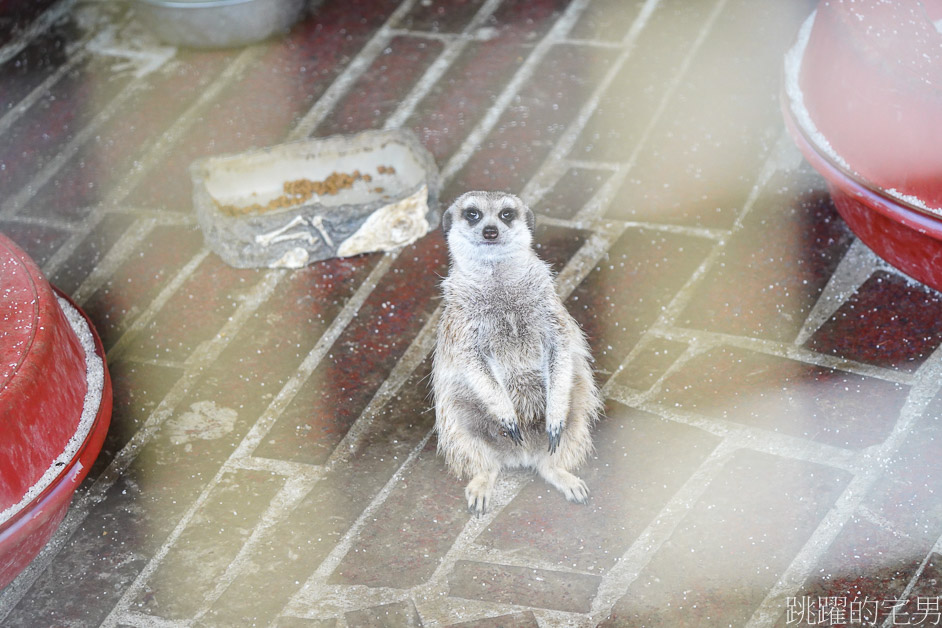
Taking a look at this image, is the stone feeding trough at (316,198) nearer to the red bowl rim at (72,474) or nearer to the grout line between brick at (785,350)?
the red bowl rim at (72,474)

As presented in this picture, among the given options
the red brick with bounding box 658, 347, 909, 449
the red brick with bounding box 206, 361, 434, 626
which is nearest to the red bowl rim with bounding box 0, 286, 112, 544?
the red brick with bounding box 206, 361, 434, 626

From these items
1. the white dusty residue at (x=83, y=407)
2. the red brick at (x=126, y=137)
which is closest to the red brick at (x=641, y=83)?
the red brick at (x=126, y=137)

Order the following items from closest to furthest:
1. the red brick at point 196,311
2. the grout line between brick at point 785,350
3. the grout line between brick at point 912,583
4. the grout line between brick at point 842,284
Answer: the grout line between brick at point 912,583, the grout line between brick at point 785,350, the grout line between brick at point 842,284, the red brick at point 196,311

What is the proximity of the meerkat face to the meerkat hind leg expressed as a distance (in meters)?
0.47

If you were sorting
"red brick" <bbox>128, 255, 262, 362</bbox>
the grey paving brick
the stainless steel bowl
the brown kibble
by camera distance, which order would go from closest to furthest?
the grey paving brick
"red brick" <bbox>128, 255, 262, 362</bbox>
the brown kibble
the stainless steel bowl

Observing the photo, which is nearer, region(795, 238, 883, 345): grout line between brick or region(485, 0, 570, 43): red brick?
region(795, 238, 883, 345): grout line between brick

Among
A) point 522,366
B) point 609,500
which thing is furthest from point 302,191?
point 609,500

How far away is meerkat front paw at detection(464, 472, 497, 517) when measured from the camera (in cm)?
231

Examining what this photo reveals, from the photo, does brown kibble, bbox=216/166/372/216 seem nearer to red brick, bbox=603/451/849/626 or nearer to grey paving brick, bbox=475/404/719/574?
grey paving brick, bbox=475/404/719/574

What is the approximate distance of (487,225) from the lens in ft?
7.25

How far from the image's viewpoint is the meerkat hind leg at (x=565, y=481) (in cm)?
231

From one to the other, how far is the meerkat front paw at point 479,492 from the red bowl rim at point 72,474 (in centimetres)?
79

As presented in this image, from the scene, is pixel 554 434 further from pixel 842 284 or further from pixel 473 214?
pixel 842 284

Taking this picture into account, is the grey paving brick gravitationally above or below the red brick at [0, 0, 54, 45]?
below
